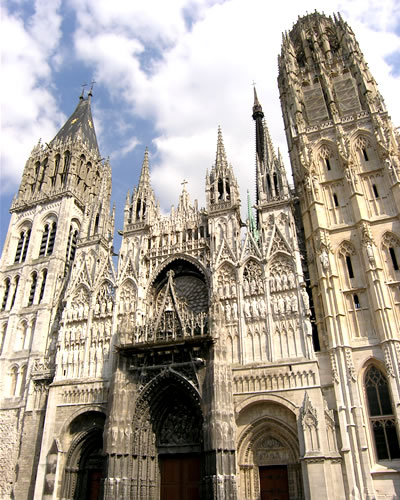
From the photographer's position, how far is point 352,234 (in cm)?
2162

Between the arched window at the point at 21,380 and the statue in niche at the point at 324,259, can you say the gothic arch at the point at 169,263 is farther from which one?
the arched window at the point at 21,380

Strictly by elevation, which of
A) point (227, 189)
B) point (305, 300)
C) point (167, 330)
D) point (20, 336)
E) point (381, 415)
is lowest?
point (381, 415)

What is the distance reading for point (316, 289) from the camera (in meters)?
21.2

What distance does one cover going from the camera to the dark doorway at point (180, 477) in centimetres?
1859

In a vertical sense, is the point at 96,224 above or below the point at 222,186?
below

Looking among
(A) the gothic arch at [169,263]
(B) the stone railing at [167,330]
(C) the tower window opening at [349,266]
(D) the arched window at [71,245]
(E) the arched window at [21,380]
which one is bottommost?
(E) the arched window at [21,380]

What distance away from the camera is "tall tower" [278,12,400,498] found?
17.3 m

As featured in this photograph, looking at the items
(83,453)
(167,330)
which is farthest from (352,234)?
(83,453)

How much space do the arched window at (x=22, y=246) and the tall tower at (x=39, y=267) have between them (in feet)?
0.22

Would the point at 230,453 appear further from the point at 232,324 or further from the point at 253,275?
the point at 253,275

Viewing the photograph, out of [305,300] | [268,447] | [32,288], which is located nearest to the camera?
[268,447]

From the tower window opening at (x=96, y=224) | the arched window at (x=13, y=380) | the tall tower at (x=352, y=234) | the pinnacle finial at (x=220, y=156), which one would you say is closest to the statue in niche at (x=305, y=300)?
the tall tower at (x=352, y=234)

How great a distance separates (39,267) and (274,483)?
19305 mm

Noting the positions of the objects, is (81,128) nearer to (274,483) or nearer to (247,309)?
(247,309)
